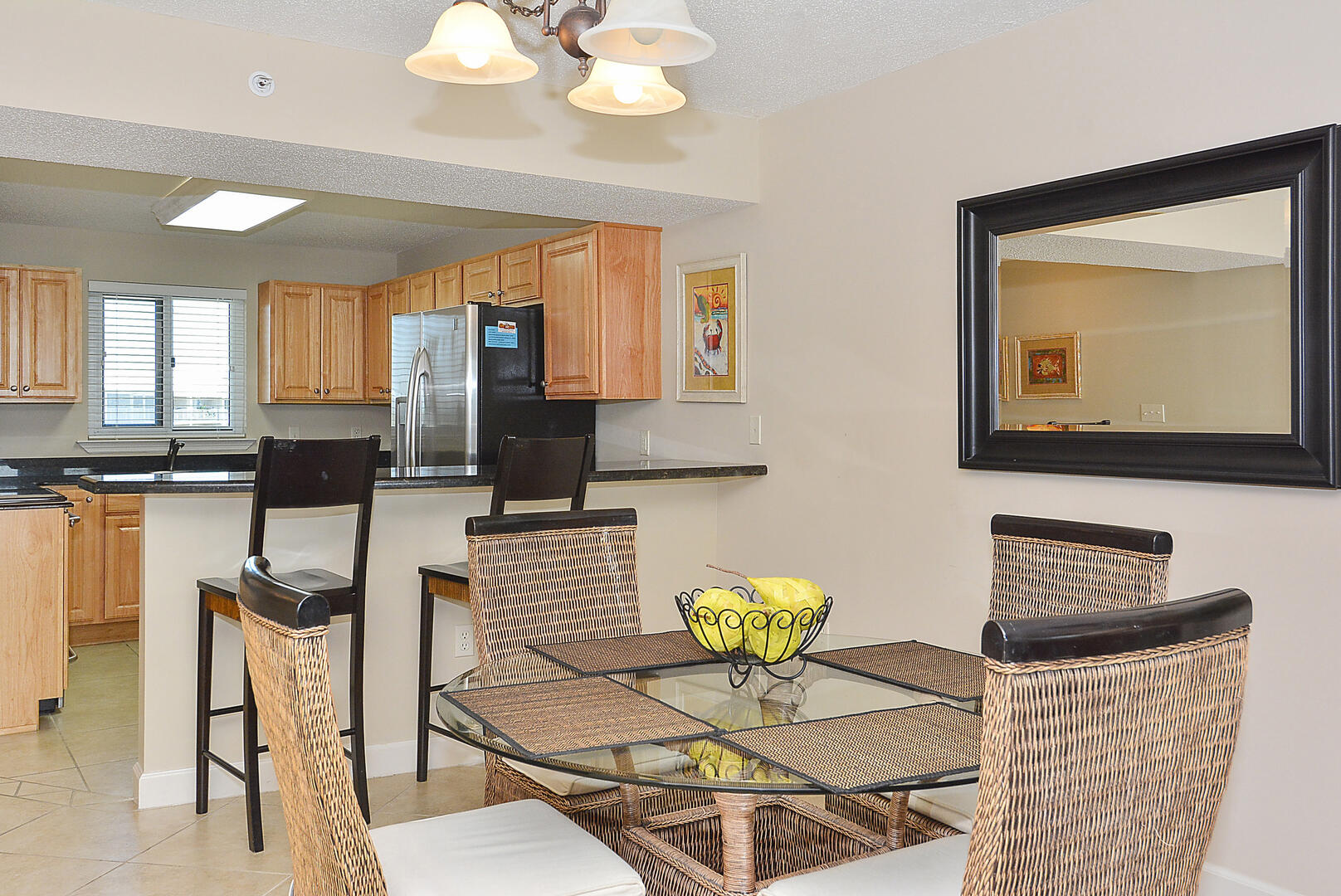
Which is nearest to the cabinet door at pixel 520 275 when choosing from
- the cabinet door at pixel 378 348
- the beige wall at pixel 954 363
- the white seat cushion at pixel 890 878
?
the beige wall at pixel 954 363

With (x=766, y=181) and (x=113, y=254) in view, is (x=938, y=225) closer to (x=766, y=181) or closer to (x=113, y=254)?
(x=766, y=181)

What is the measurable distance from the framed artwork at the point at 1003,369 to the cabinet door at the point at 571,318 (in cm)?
190

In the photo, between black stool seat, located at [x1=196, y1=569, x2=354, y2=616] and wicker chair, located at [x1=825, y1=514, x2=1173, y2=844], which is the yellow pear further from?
black stool seat, located at [x1=196, y1=569, x2=354, y2=616]

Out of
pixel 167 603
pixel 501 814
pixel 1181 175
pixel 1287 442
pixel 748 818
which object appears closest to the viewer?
pixel 748 818

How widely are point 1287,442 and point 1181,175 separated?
73 cm

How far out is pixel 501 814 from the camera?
1.79m

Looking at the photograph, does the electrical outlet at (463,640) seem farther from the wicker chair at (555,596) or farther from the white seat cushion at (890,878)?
the white seat cushion at (890,878)

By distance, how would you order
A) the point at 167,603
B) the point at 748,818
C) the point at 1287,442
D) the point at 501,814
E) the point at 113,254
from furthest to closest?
the point at 113,254, the point at 167,603, the point at 1287,442, the point at 501,814, the point at 748,818

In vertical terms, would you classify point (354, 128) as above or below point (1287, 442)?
above

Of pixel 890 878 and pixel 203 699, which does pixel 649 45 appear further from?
pixel 203 699

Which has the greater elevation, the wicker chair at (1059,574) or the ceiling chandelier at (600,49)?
the ceiling chandelier at (600,49)

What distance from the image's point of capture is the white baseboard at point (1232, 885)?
2463 millimetres

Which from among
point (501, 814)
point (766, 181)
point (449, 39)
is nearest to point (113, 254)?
point (766, 181)

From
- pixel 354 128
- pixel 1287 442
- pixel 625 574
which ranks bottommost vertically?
pixel 625 574
